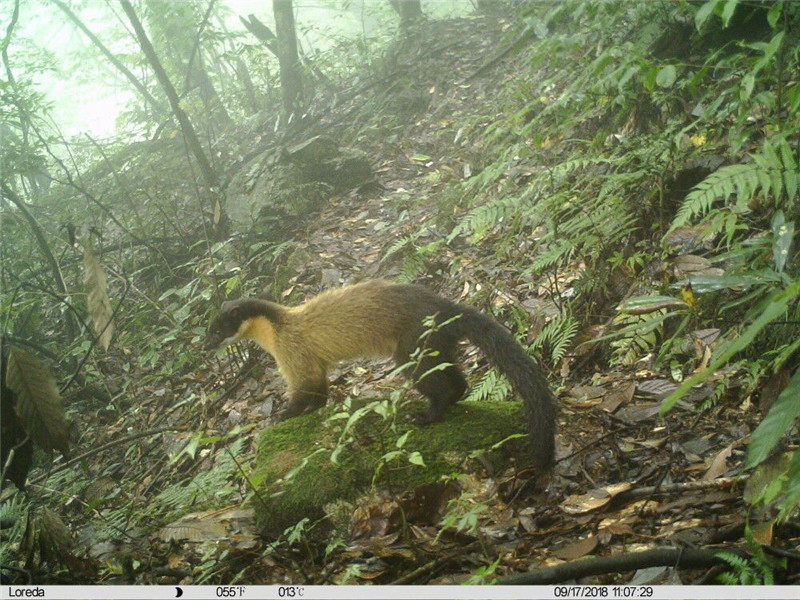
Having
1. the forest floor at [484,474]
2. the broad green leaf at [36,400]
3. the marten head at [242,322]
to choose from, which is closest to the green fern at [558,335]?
the forest floor at [484,474]

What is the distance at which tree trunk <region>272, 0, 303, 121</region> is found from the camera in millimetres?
5316

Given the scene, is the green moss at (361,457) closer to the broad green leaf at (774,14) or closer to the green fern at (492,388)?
the green fern at (492,388)

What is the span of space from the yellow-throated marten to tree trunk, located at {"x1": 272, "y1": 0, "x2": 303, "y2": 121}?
7.38 ft

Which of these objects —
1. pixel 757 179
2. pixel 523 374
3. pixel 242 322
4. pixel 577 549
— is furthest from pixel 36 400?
pixel 757 179

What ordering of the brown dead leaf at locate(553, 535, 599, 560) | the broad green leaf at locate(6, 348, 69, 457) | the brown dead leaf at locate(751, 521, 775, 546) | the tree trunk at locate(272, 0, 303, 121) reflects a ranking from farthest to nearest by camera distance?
the tree trunk at locate(272, 0, 303, 121), the broad green leaf at locate(6, 348, 69, 457), the brown dead leaf at locate(553, 535, 599, 560), the brown dead leaf at locate(751, 521, 775, 546)

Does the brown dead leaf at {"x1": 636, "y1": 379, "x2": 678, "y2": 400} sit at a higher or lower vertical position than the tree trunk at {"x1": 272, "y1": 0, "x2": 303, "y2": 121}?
lower

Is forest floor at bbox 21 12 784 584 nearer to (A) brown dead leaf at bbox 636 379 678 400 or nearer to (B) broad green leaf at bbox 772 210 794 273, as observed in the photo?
(A) brown dead leaf at bbox 636 379 678 400

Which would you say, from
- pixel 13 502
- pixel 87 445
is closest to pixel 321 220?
pixel 87 445

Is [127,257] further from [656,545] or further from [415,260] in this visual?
[656,545]

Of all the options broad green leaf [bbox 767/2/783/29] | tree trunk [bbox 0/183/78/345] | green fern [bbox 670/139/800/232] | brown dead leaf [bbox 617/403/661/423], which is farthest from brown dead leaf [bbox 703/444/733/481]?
tree trunk [bbox 0/183/78/345]

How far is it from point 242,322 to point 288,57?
2600 millimetres

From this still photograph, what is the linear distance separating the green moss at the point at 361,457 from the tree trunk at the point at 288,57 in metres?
3.28

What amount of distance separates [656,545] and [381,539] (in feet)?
3.33

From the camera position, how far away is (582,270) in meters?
3.83
